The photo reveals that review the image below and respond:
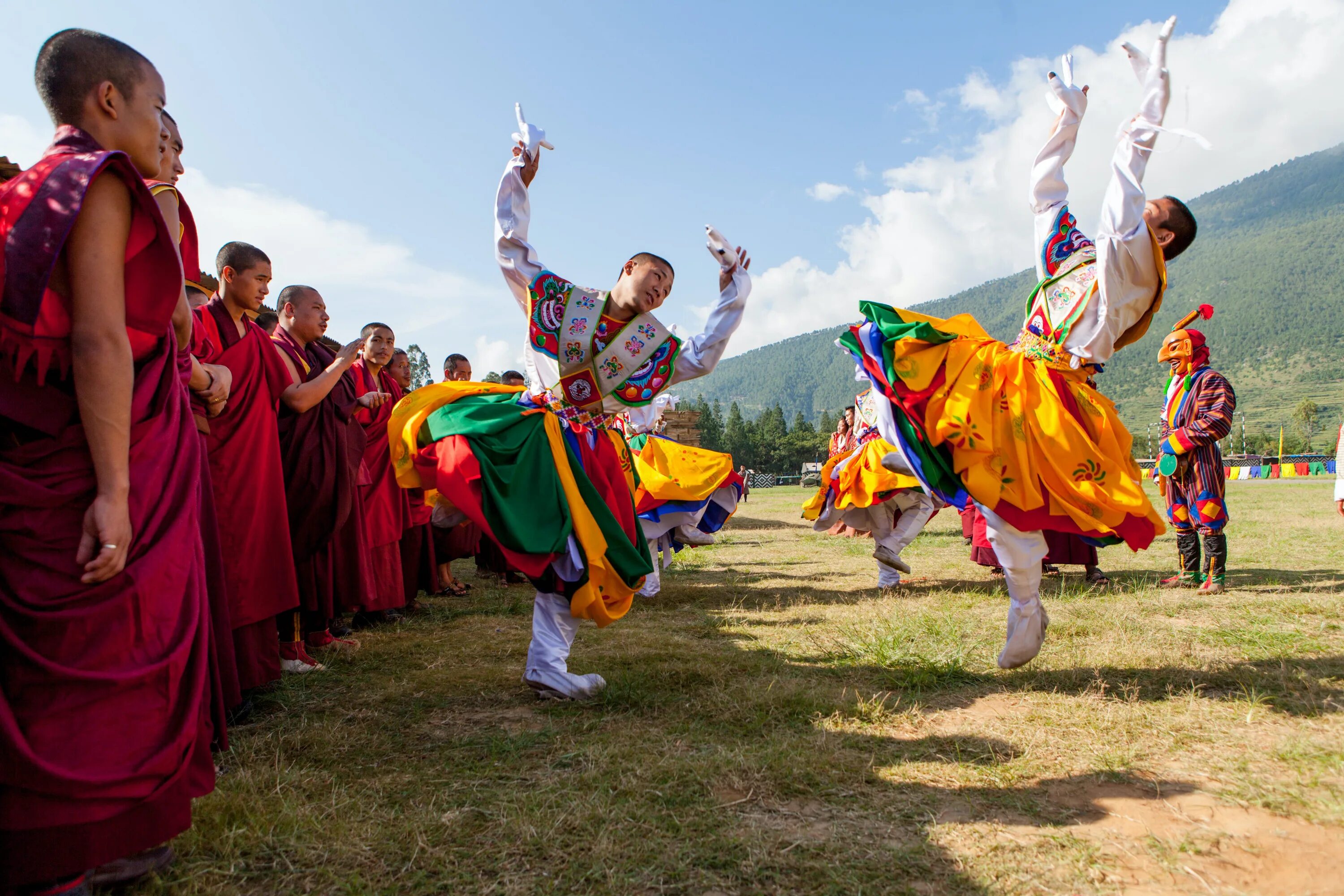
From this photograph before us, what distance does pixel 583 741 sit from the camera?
9.55 feet

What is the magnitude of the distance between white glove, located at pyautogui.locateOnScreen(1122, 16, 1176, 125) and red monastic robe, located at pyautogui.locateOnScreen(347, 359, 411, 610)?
184 inches

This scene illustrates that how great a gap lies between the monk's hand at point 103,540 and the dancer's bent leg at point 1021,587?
3.27m

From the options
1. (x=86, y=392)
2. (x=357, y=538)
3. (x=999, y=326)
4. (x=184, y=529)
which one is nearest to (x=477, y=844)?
(x=184, y=529)

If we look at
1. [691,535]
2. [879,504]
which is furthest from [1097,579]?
[691,535]

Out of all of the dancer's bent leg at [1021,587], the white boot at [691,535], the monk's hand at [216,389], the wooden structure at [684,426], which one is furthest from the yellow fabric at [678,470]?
the wooden structure at [684,426]

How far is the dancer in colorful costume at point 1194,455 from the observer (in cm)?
616

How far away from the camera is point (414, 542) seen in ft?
20.8

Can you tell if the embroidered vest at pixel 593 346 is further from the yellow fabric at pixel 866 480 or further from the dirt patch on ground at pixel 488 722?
the yellow fabric at pixel 866 480

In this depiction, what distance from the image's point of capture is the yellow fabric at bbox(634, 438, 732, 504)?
21.5 ft

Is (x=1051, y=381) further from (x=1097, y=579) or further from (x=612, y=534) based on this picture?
(x=1097, y=579)

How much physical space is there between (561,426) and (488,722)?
1.35 meters

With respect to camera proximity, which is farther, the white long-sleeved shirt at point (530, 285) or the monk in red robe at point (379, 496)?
the monk in red robe at point (379, 496)

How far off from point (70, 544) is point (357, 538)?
3.06 m

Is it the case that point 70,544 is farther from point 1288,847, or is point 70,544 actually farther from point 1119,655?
point 1119,655
